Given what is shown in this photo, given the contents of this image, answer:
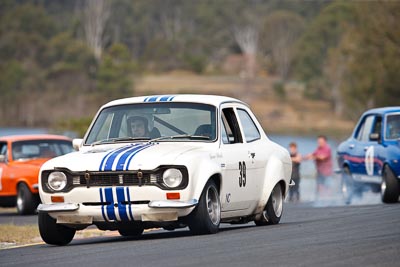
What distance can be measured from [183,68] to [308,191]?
255 ft

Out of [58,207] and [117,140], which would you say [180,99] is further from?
[58,207]

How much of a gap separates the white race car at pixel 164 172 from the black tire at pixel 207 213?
0.03 ft

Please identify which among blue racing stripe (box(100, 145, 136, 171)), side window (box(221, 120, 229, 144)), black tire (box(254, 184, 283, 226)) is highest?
side window (box(221, 120, 229, 144))

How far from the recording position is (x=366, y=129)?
20.6m

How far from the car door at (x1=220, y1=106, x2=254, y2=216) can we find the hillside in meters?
64.7

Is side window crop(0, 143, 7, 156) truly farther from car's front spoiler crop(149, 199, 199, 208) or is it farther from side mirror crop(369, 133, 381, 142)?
car's front spoiler crop(149, 199, 199, 208)

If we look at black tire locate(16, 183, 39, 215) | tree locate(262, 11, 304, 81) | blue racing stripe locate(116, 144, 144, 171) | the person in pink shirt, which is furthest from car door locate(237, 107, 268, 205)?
tree locate(262, 11, 304, 81)

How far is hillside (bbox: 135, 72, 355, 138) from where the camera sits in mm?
83938

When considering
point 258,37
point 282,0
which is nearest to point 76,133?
point 258,37

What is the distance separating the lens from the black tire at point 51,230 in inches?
454

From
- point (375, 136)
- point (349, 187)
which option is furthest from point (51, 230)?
point (349, 187)

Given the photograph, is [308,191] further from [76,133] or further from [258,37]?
[258,37]

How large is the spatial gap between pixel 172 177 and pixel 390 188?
8.65m

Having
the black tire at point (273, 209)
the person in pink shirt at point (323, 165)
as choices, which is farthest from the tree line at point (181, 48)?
the black tire at point (273, 209)
